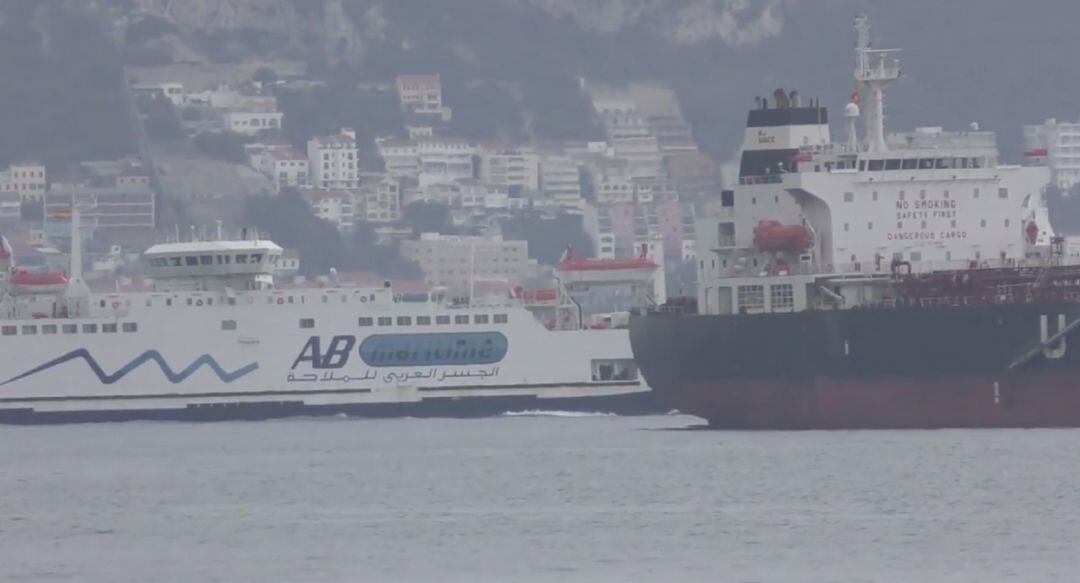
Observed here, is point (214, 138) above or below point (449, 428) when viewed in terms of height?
above

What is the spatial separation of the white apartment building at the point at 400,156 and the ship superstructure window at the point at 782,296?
12202 cm

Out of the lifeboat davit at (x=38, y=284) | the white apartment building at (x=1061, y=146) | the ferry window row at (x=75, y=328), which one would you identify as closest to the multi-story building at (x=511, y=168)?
the white apartment building at (x=1061, y=146)

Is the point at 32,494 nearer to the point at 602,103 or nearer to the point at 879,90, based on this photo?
the point at 879,90

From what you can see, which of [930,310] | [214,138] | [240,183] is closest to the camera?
[930,310]

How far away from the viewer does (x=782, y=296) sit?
6353 centimetres

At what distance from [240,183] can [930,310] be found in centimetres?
10791

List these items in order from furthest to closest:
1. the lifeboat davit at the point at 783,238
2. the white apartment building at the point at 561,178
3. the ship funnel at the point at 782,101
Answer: the white apartment building at the point at 561,178, the ship funnel at the point at 782,101, the lifeboat davit at the point at 783,238

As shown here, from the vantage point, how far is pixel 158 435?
73.9m

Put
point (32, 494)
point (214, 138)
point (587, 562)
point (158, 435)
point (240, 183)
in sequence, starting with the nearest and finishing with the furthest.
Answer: point (587, 562) → point (32, 494) → point (158, 435) → point (240, 183) → point (214, 138)

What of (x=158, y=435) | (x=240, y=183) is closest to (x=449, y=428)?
(x=158, y=435)

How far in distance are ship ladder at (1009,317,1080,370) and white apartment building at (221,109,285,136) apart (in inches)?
4962

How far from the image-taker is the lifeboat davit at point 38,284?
84.1m

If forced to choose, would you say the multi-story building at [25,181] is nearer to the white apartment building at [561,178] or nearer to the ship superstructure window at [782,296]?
the white apartment building at [561,178]

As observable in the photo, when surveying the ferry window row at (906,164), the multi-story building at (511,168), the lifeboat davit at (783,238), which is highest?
the multi-story building at (511,168)
